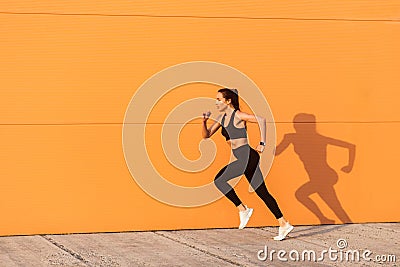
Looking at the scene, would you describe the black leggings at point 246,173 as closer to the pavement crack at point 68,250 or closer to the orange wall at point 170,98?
the orange wall at point 170,98

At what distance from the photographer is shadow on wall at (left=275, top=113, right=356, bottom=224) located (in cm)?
1221

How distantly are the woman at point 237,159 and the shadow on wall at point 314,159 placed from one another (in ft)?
4.23

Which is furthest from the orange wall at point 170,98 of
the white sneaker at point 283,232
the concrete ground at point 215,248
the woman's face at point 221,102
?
the white sneaker at point 283,232

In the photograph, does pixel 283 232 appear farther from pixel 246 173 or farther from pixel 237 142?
pixel 237 142

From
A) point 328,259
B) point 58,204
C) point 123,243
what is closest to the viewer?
point 328,259

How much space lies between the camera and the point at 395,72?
12430mm

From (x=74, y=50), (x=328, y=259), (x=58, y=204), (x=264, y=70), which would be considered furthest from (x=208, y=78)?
(x=328, y=259)

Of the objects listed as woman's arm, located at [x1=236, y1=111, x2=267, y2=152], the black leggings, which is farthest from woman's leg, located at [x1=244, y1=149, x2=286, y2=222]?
woman's arm, located at [x1=236, y1=111, x2=267, y2=152]

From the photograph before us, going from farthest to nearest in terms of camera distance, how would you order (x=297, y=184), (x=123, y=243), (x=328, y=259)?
1. (x=297, y=184)
2. (x=123, y=243)
3. (x=328, y=259)

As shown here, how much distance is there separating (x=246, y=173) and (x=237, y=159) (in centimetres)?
20

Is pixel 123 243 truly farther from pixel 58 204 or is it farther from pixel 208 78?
pixel 208 78

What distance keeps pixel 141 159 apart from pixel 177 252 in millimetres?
2055

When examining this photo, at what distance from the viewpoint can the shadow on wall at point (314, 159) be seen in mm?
12211

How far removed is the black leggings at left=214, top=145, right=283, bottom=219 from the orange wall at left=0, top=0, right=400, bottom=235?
38.4 inches
